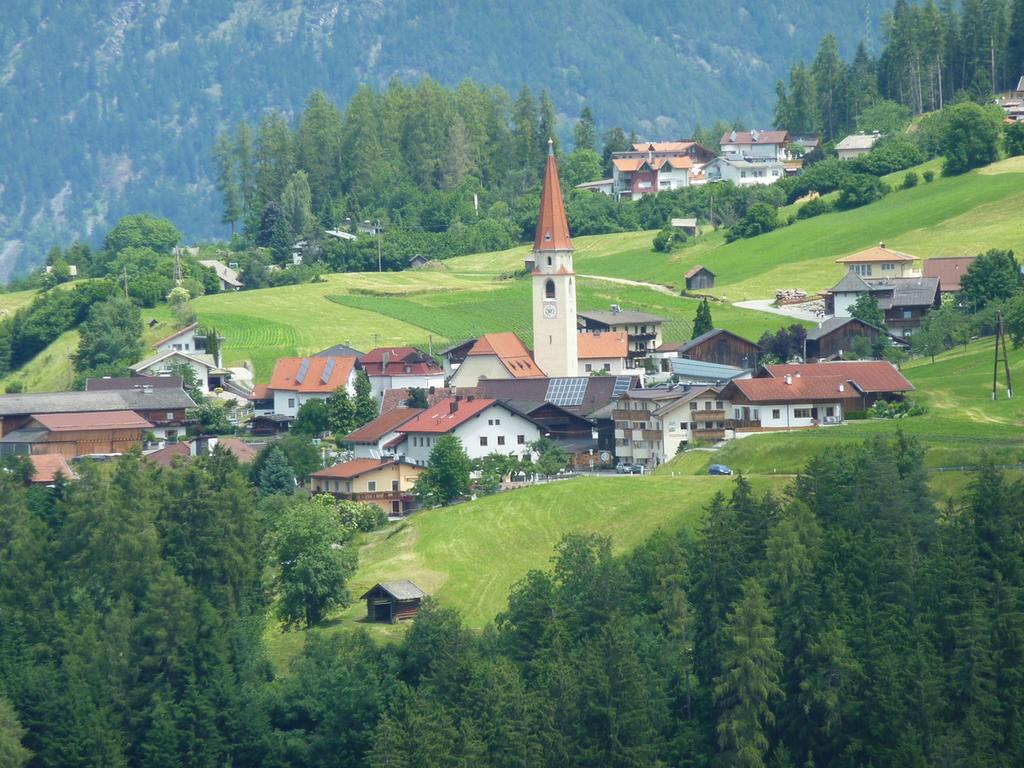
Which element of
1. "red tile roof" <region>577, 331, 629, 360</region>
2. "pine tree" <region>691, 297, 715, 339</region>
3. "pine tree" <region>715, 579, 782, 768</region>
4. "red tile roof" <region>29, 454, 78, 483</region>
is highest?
"pine tree" <region>691, 297, 715, 339</region>

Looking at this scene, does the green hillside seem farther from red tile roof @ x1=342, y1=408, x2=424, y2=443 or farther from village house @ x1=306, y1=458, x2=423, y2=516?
village house @ x1=306, y1=458, x2=423, y2=516

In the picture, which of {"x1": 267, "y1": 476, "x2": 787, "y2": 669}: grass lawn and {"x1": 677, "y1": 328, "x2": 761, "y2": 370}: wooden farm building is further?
{"x1": 677, "y1": 328, "x2": 761, "y2": 370}: wooden farm building

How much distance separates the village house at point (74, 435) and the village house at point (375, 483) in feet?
35.4

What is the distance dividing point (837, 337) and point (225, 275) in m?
51.8

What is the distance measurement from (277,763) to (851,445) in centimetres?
2205

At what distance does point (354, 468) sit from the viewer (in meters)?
79.1

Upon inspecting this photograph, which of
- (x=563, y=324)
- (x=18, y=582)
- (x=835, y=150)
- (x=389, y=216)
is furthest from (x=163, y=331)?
(x=835, y=150)

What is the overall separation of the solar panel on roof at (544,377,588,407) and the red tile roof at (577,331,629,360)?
917 centimetres

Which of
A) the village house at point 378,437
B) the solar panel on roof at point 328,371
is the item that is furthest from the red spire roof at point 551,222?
the village house at point 378,437

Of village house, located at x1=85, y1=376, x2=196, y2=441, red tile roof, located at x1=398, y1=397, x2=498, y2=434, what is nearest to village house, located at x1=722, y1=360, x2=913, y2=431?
red tile roof, located at x1=398, y1=397, x2=498, y2=434

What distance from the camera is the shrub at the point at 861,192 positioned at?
12850 centimetres

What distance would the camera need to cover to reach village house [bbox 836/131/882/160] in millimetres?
142250

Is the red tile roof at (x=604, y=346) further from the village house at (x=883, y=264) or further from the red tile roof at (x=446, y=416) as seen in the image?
the red tile roof at (x=446, y=416)

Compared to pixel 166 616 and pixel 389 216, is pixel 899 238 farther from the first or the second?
pixel 166 616
